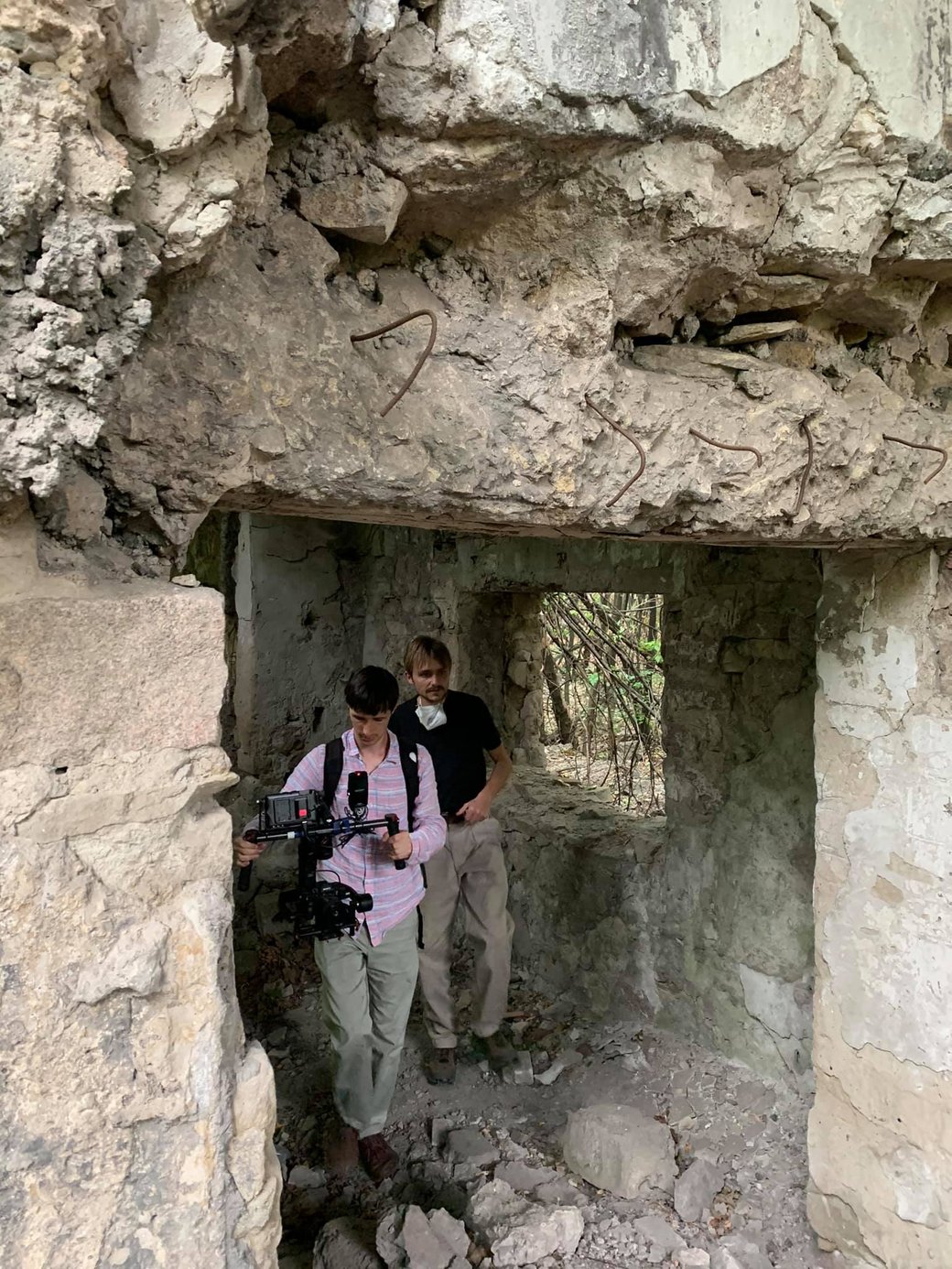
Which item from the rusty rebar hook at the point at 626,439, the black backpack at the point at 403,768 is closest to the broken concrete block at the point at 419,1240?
the black backpack at the point at 403,768

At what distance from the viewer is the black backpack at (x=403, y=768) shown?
8.18 feet

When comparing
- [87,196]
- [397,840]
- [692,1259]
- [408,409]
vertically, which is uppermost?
[87,196]

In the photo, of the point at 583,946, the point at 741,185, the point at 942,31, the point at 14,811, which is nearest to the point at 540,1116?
the point at 583,946

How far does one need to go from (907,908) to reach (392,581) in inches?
116

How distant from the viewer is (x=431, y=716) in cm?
323

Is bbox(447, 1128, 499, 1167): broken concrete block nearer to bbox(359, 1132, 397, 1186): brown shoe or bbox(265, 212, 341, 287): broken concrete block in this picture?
bbox(359, 1132, 397, 1186): brown shoe

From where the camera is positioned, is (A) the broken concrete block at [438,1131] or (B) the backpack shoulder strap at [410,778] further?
(A) the broken concrete block at [438,1131]

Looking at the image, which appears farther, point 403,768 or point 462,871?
point 462,871

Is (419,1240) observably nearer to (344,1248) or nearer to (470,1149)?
(344,1248)

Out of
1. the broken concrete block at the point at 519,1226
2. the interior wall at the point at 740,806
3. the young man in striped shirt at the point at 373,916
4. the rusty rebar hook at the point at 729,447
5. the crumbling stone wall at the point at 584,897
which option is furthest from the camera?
the crumbling stone wall at the point at 584,897

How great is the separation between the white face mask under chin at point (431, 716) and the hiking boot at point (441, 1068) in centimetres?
119

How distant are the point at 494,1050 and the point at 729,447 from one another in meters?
2.57

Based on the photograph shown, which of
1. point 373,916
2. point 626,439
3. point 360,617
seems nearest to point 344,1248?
point 373,916

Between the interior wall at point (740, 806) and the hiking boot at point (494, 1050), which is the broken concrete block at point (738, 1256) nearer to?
the interior wall at point (740, 806)
